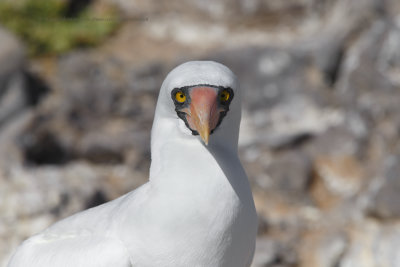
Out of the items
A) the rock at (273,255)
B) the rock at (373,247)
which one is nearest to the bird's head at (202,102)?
the rock at (273,255)

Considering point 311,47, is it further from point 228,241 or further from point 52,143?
point 228,241

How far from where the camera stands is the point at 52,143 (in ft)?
32.0

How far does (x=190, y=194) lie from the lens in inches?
123

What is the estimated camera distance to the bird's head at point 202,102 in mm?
2988

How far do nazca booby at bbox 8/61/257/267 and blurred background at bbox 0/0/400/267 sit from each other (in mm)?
3775

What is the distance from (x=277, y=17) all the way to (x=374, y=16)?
262 centimetres

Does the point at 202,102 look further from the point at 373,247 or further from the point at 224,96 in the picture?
the point at 373,247

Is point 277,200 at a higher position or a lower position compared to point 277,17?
lower

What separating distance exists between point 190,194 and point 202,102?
49 centimetres

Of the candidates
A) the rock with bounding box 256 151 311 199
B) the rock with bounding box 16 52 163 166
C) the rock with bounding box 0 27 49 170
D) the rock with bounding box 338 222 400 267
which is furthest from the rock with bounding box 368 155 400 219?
the rock with bounding box 0 27 49 170

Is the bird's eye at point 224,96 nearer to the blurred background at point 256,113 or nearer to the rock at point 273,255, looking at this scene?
the blurred background at point 256,113

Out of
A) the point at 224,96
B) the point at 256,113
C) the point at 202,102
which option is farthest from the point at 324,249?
the point at 202,102

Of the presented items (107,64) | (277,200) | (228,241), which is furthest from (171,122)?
(107,64)

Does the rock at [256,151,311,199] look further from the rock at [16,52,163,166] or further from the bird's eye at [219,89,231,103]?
the bird's eye at [219,89,231,103]
